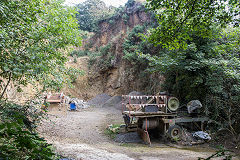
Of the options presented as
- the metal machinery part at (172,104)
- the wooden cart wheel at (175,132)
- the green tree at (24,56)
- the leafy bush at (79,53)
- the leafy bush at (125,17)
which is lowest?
the wooden cart wheel at (175,132)

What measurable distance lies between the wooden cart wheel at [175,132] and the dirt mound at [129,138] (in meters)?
1.51

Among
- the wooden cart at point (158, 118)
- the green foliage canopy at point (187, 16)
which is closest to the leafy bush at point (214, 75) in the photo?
the wooden cart at point (158, 118)

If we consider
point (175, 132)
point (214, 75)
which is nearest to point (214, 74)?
point (214, 75)

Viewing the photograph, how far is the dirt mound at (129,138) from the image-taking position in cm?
783

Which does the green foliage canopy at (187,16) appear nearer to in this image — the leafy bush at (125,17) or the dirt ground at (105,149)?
the dirt ground at (105,149)

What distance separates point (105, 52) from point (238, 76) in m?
22.5

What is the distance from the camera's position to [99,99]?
80.5 feet

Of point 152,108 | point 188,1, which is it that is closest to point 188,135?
point 152,108

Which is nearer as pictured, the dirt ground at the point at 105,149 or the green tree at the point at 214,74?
the dirt ground at the point at 105,149

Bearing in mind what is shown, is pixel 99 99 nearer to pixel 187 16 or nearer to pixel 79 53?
pixel 79 53

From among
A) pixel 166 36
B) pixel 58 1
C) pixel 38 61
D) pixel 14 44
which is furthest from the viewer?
pixel 58 1

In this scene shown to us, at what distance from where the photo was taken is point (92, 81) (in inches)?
1121

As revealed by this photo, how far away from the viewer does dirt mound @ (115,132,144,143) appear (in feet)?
25.7

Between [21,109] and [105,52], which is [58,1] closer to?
[21,109]
